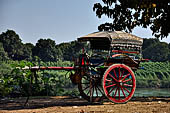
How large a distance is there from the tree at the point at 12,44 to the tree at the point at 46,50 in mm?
3911

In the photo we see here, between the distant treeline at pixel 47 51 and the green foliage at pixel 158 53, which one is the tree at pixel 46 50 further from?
the green foliage at pixel 158 53

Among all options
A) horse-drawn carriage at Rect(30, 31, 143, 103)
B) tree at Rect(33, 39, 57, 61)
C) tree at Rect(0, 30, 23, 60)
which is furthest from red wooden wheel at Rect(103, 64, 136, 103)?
tree at Rect(0, 30, 23, 60)

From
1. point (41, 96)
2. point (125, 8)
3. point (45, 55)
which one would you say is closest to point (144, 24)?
point (125, 8)

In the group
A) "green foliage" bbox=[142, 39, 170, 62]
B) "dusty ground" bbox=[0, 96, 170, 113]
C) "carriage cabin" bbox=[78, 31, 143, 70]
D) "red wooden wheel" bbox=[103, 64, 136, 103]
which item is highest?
"green foliage" bbox=[142, 39, 170, 62]

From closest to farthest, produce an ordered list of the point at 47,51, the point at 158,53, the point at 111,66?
the point at 111,66
the point at 158,53
the point at 47,51

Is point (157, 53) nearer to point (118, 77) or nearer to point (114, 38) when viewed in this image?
point (118, 77)

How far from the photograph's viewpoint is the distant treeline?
59844 mm

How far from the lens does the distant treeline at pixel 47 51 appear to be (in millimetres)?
59844

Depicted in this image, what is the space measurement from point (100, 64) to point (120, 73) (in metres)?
0.69

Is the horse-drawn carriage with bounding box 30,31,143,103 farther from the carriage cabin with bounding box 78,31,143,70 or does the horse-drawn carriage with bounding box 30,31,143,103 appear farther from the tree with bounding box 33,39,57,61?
the tree with bounding box 33,39,57,61

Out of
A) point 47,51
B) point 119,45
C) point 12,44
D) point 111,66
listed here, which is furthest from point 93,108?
point 12,44

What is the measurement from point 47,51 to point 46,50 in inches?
31.6

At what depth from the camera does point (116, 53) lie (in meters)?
10.8

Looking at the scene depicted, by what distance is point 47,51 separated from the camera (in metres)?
62.3
